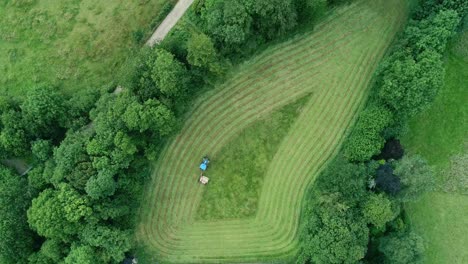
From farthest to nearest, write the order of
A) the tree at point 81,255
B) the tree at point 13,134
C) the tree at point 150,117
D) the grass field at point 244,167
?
1. the grass field at point 244,167
2. the tree at point 13,134
3. the tree at point 150,117
4. the tree at point 81,255

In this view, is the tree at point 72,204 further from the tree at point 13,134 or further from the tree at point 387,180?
the tree at point 387,180

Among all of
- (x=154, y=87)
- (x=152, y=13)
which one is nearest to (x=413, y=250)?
(x=154, y=87)

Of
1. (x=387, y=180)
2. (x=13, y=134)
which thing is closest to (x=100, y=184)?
(x=13, y=134)

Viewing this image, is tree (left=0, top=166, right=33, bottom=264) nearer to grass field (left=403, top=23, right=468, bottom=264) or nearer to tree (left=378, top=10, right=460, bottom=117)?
tree (left=378, top=10, right=460, bottom=117)

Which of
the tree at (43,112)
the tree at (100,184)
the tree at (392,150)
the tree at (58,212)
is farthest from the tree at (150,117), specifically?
the tree at (392,150)

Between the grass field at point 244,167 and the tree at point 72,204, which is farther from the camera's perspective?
the grass field at point 244,167

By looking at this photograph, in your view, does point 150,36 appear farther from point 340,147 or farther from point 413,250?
point 413,250
